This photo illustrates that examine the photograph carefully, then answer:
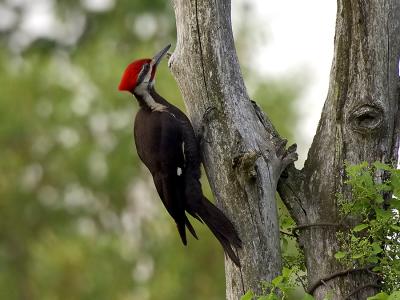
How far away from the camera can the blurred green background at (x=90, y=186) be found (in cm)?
1138

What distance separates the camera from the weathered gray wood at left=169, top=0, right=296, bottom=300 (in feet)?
12.3

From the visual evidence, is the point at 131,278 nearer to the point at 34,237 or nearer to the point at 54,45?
the point at 34,237

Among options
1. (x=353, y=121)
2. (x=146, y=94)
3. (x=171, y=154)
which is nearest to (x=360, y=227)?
(x=353, y=121)

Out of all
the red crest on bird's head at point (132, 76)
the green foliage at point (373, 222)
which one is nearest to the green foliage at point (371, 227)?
the green foliage at point (373, 222)

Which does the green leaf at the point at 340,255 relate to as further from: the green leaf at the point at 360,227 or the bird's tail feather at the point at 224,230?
the bird's tail feather at the point at 224,230

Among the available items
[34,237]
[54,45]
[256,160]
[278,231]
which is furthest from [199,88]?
[54,45]

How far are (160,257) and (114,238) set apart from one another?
0.78 meters

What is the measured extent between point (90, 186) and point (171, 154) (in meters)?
9.22

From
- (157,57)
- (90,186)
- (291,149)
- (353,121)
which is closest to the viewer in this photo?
(353,121)

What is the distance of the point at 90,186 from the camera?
1362 centimetres

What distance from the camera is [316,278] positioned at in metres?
3.78

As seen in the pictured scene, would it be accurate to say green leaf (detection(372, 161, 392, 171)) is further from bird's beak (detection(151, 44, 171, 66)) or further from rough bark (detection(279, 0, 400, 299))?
bird's beak (detection(151, 44, 171, 66))

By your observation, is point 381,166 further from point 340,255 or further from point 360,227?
point 340,255

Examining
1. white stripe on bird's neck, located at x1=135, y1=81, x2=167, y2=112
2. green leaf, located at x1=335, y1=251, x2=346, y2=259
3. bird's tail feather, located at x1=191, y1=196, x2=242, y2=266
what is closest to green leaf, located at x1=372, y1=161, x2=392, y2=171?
green leaf, located at x1=335, y1=251, x2=346, y2=259
